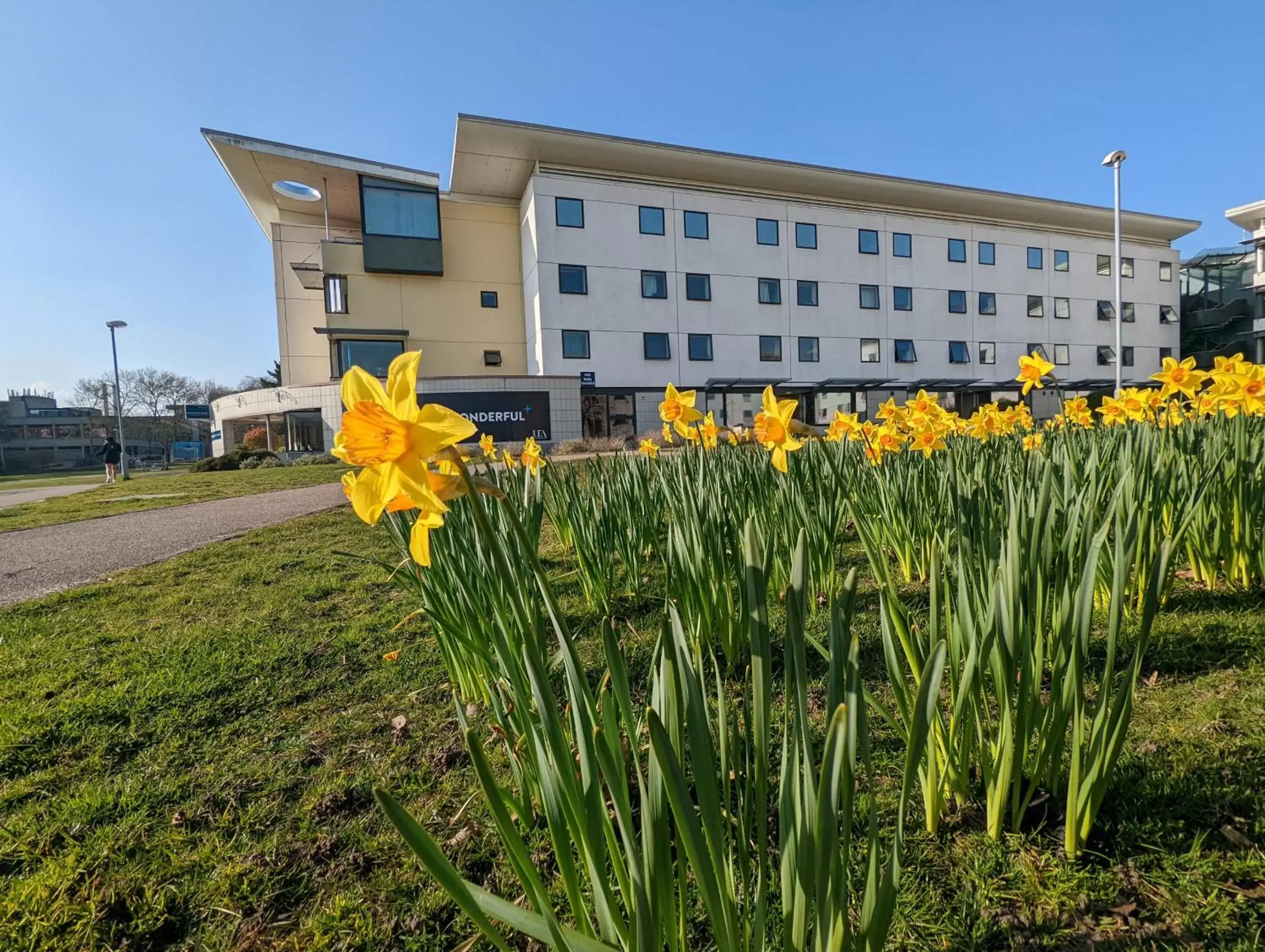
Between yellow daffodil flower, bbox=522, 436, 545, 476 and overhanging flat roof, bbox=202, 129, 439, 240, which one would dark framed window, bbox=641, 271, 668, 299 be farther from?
yellow daffodil flower, bbox=522, 436, 545, 476

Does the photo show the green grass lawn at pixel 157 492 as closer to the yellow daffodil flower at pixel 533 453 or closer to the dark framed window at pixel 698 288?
the yellow daffodil flower at pixel 533 453

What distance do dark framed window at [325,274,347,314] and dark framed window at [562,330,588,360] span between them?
870 cm

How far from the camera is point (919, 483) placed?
2756 millimetres

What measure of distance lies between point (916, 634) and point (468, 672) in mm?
1452

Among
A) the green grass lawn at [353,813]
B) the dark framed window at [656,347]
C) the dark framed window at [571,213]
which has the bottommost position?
the green grass lawn at [353,813]

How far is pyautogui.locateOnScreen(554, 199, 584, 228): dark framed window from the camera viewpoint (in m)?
20.7

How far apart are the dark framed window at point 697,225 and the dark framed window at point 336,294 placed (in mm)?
13540

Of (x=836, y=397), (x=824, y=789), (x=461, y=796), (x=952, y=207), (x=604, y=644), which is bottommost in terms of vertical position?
Answer: (x=461, y=796)

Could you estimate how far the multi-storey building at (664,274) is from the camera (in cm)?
2080

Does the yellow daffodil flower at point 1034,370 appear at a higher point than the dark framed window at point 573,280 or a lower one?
lower

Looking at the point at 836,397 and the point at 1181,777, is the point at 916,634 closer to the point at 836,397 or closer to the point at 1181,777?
the point at 1181,777

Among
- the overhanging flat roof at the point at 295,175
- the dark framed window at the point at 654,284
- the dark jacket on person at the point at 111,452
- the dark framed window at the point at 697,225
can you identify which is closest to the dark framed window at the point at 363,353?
the overhanging flat roof at the point at 295,175

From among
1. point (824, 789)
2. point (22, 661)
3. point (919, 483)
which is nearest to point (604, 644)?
point (824, 789)

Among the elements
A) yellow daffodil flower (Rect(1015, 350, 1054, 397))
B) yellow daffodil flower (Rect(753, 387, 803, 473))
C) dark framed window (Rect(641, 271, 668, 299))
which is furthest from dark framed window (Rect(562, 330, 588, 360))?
yellow daffodil flower (Rect(753, 387, 803, 473))
